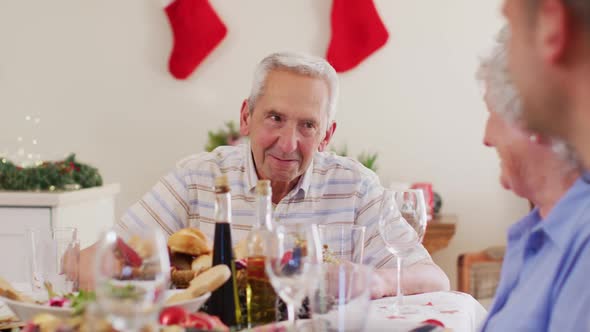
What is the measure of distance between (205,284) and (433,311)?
0.55 metres

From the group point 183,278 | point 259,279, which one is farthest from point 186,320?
point 183,278

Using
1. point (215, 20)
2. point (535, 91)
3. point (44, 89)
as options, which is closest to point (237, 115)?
point (215, 20)

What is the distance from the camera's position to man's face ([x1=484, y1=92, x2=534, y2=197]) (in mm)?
1195

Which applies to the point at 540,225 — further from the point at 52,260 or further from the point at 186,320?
the point at 52,260

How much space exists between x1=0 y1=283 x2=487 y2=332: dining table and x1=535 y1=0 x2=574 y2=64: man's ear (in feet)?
2.27

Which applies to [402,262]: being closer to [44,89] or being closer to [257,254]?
[257,254]

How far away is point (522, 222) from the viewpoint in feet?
4.32

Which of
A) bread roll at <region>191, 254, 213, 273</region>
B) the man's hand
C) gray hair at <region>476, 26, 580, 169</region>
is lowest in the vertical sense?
the man's hand

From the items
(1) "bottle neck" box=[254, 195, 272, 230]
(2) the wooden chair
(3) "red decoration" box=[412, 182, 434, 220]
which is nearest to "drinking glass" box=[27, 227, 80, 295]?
(1) "bottle neck" box=[254, 195, 272, 230]

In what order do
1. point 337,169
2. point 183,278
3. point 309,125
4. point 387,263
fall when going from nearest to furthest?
point 183,278 < point 387,263 < point 309,125 < point 337,169

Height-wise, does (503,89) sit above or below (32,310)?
above

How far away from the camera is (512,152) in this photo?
122 cm

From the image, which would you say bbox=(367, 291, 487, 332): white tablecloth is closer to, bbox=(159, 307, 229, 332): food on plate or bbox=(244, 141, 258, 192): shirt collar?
bbox=(159, 307, 229, 332): food on plate

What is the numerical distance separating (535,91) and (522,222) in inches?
25.7
